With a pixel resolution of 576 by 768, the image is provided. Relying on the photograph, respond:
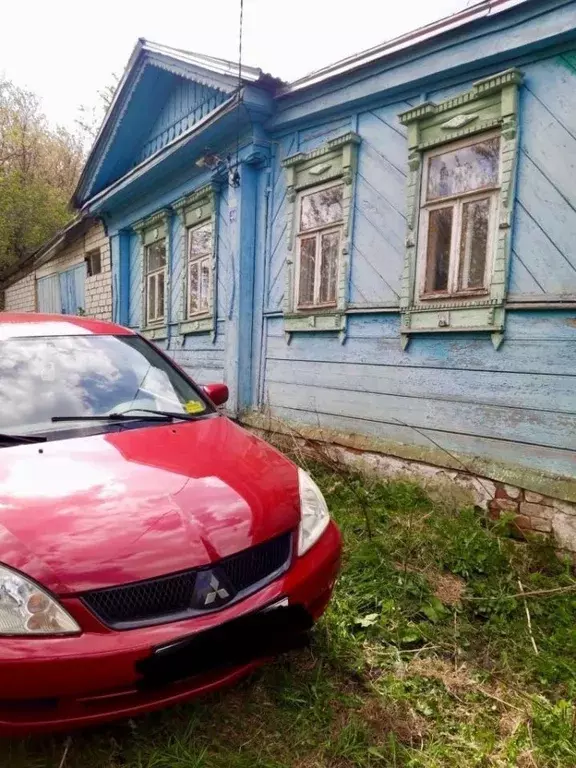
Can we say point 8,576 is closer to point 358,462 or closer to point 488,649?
point 488,649

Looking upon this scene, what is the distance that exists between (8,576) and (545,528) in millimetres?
3277

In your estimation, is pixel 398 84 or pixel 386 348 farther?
pixel 386 348

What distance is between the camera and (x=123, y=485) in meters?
1.83

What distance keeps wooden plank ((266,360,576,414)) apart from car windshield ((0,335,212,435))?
7.02 ft

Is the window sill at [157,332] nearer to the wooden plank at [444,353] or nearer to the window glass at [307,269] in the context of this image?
the wooden plank at [444,353]

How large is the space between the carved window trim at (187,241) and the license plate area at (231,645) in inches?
208

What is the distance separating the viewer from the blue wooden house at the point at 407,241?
3492mm

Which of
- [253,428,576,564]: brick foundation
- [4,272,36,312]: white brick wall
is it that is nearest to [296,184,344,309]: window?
[253,428,576,564]: brick foundation

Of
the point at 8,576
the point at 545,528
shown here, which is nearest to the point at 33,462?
the point at 8,576

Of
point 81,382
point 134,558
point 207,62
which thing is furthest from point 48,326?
point 207,62

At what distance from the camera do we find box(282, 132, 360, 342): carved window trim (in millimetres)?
4836

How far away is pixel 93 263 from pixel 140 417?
31.4ft

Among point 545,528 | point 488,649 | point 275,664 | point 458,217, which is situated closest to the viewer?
point 275,664

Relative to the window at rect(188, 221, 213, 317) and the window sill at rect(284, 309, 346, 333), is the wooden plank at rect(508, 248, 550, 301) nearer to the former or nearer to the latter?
the window sill at rect(284, 309, 346, 333)
